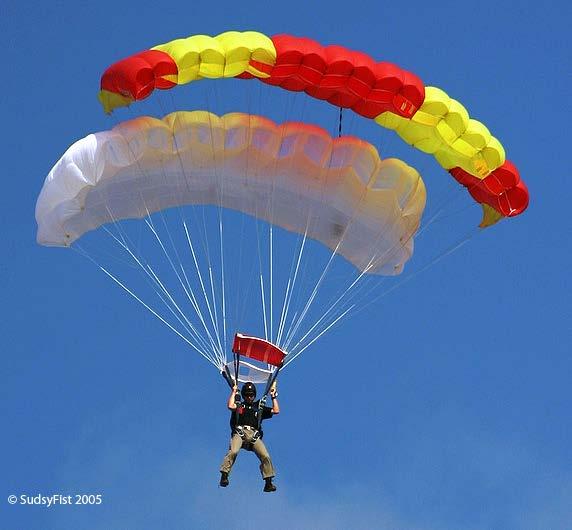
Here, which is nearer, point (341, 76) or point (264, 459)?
point (264, 459)

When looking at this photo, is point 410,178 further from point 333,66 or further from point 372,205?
point 333,66

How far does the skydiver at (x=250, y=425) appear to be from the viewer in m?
26.4

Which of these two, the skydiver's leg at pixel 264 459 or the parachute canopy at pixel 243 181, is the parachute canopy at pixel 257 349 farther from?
the parachute canopy at pixel 243 181

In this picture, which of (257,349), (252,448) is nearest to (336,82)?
(257,349)

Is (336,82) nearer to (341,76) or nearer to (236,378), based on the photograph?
(341,76)

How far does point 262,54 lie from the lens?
86.8ft

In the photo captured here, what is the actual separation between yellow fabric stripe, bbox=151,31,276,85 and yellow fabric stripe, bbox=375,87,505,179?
216 centimetres

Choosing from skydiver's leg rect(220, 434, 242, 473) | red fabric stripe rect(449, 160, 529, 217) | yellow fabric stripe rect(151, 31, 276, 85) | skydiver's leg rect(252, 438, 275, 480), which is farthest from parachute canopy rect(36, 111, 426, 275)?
skydiver's leg rect(220, 434, 242, 473)

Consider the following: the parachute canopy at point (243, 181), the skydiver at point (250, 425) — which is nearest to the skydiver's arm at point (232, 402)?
the skydiver at point (250, 425)

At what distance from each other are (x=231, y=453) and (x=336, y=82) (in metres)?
5.05

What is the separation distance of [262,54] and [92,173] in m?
2.96

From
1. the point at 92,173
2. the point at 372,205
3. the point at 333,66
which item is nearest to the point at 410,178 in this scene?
the point at 372,205

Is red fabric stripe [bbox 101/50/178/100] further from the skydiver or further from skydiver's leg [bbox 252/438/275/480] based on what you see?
skydiver's leg [bbox 252/438/275/480]

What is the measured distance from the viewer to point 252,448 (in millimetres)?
26469
